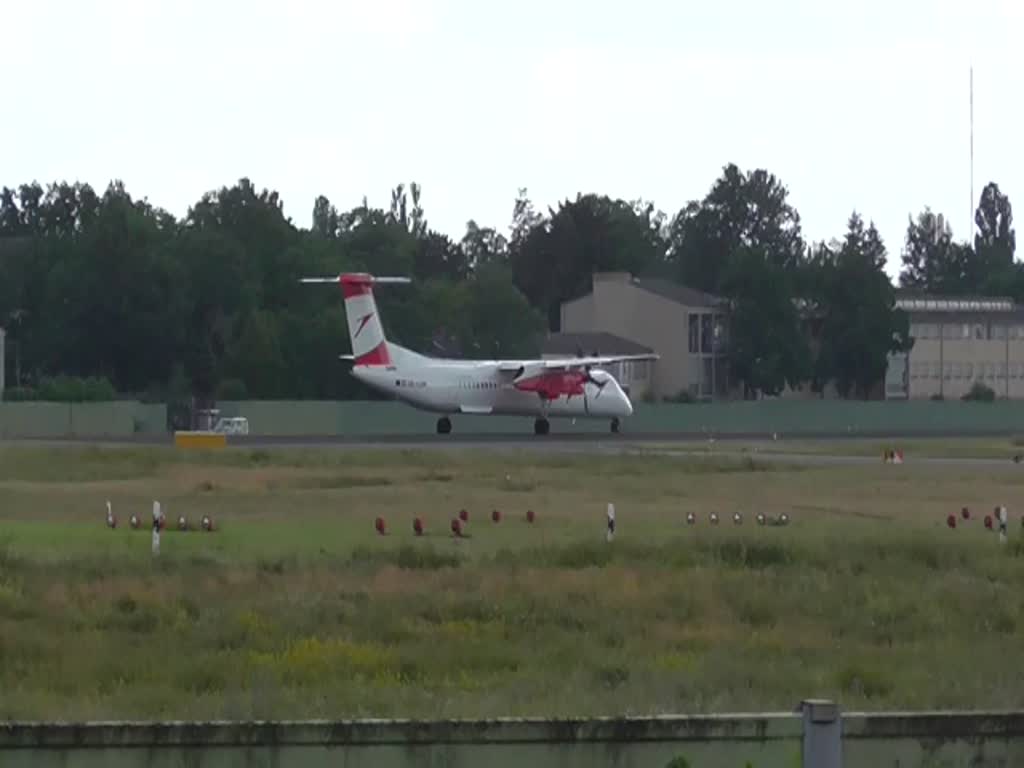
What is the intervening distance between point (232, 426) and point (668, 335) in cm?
4173

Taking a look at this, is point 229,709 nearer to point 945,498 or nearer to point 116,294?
point 945,498

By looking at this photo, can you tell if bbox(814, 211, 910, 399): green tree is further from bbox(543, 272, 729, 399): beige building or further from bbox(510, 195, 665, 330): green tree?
bbox(510, 195, 665, 330): green tree

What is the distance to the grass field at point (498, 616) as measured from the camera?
49.7ft

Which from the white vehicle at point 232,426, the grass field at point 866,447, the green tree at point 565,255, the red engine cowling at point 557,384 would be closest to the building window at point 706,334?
the green tree at point 565,255

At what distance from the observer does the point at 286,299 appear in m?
114

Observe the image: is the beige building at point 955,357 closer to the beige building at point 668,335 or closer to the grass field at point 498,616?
the beige building at point 668,335

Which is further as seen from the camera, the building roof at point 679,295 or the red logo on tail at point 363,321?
the building roof at point 679,295

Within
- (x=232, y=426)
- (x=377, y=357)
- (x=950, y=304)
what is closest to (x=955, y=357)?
(x=950, y=304)

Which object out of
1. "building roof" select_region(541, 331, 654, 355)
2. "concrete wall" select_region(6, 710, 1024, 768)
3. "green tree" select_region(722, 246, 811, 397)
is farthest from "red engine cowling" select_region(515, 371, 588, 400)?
"concrete wall" select_region(6, 710, 1024, 768)

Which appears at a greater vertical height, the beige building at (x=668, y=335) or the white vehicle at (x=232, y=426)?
the beige building at (x=668, y=335)

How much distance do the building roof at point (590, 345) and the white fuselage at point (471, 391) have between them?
3346cm

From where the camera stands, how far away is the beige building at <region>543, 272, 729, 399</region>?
394 feet

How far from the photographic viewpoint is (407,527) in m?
34.3

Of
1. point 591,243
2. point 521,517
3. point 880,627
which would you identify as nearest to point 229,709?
point 880,627
